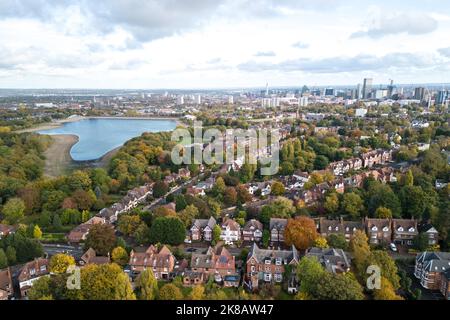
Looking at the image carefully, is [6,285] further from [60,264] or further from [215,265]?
[215,265]

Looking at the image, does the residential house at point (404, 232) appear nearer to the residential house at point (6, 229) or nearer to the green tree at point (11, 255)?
the green tree at point (11, 255)

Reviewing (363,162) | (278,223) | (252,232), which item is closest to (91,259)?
(252,232)

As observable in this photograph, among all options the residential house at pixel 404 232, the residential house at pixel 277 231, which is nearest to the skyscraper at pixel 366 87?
the residential house at pixel 404 232

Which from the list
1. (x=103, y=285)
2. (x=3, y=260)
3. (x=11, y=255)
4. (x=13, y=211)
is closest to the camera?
(x=103, y=285)

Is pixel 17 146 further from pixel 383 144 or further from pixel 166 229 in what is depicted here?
pixel 383 144

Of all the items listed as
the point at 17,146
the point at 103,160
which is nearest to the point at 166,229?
the point at 103,160
